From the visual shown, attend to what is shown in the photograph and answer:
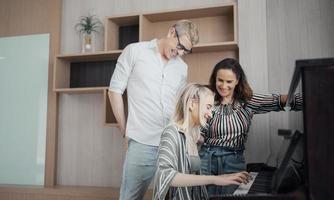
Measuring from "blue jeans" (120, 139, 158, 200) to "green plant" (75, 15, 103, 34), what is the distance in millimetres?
1544

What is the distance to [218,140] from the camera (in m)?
1.82

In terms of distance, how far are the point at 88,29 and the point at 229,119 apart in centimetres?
185

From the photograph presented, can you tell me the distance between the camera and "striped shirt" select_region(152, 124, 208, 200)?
4.20 feet

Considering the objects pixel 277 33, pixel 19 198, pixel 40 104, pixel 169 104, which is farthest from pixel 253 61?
pixel 19 198

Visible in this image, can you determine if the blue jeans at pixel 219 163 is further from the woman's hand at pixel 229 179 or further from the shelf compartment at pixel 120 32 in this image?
the shelf compartment at pixel 120 32

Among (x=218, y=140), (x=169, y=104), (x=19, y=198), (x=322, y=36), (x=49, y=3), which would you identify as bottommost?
(x=19, y=198)

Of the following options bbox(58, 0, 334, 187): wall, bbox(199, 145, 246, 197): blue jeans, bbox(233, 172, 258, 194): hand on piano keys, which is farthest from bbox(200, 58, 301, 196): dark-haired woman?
bbox(58, 0, 334, 187): wall

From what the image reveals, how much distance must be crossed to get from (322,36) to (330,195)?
1.93m

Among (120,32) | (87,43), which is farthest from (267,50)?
(87,43)

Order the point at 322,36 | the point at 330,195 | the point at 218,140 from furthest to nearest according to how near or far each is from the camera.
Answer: the point at 322,36 → the point at 218,140 → the point at 330,195

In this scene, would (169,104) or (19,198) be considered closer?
(169,104)

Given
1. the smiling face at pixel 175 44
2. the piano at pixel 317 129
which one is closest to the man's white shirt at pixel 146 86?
the smiling face at pixel 175 44

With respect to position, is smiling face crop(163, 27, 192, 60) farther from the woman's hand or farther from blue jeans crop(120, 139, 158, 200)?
the woman's hand

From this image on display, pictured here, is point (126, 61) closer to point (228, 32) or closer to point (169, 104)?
point (169, 104)
